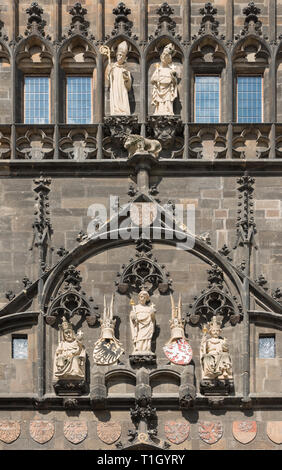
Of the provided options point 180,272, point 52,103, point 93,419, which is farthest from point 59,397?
point 52,103

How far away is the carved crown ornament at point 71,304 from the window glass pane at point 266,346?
2664mm

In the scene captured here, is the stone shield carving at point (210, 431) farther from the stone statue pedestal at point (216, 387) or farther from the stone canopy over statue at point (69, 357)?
the stone canopy over statue at point (69, 357)

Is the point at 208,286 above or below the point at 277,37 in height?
below

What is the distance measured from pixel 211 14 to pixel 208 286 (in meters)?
4.84

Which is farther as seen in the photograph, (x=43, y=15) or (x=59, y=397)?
(x=43, y=15)

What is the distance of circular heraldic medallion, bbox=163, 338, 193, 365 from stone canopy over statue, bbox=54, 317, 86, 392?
4.45ft

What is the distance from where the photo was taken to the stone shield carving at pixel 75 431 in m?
35.3

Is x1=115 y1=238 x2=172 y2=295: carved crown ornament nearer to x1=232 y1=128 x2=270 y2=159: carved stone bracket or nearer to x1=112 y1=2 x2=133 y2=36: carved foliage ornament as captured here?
x1=232 y1=128 x2=270 y2=159: carved stone bracket

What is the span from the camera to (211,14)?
3784cm

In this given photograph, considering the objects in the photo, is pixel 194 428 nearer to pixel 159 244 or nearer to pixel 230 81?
pixel 159 244

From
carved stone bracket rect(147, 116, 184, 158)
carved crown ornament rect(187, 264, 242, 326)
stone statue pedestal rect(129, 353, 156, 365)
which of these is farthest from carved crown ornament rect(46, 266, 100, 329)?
carved stone bracket rect(147, 116, 184, 158)

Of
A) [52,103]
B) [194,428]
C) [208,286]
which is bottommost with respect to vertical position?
[194,428]

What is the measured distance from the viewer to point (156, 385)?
35594 millimetres

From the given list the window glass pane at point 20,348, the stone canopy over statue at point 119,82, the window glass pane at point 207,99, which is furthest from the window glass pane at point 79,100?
the window glass pane at point 20,348
